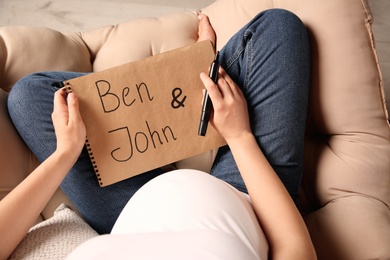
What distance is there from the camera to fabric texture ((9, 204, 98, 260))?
2.07ft

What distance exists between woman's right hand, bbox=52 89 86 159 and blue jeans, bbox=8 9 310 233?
0.23 ft

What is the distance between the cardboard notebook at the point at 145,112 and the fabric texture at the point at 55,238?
10 cm

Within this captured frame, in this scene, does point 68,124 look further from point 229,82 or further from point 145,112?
point 229,82

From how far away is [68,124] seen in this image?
2.22 ft

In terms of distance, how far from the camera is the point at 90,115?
0.71m

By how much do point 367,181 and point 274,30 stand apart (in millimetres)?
371

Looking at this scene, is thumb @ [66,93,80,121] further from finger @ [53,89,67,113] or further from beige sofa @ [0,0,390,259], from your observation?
beige sofa @ [0,0,390,259]

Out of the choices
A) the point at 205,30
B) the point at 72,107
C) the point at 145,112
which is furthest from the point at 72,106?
the point at 205,30

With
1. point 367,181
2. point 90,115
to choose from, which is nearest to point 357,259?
point 367,181

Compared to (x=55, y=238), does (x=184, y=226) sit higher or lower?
higher

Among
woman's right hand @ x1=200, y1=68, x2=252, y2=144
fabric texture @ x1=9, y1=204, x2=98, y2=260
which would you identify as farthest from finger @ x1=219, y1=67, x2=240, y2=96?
fabric texture @ x1=9, y1=204, x2=98, y2=260

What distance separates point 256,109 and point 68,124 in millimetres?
376

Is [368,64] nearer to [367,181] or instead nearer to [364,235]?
[367,181]

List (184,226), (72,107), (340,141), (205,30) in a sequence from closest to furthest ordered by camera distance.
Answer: (184,226), (72,107), (340,141), (205,30)
